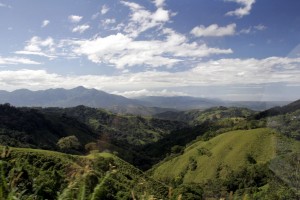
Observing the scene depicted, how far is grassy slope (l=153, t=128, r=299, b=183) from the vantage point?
12562cm

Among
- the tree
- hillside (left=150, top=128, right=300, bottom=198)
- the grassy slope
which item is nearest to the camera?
hillside (left=150, top=128, right=300, bottom=198)

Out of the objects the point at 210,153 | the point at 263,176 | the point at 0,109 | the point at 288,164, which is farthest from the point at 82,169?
the point at 0,109

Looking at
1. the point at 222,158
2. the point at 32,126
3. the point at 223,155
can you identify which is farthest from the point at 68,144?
the point at 223,155

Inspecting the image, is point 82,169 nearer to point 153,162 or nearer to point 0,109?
point 153,162

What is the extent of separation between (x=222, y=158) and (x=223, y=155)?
6.83 ft

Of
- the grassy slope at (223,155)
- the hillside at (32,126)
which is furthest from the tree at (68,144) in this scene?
the grassy slope at (223,155)

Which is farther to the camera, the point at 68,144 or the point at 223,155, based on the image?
the point at 68,144

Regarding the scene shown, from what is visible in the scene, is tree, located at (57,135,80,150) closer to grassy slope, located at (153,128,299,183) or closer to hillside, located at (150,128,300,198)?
hillside, located at (150,128,300,198)

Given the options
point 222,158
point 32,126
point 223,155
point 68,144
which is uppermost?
point 32,126

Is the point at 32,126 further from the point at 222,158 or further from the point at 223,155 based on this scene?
the point at 222,158

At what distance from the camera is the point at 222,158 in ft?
427

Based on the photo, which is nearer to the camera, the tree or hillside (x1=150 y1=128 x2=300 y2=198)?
hillside (x1=150 y1=128 x2=300 y2=198)

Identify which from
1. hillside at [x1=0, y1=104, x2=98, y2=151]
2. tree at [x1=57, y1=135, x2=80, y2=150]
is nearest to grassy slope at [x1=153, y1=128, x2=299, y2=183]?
tree at [x1=57, y1=135, x2=80, y2=150]

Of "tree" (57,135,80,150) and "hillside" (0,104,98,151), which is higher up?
"hillside" (0,104,98,151)
